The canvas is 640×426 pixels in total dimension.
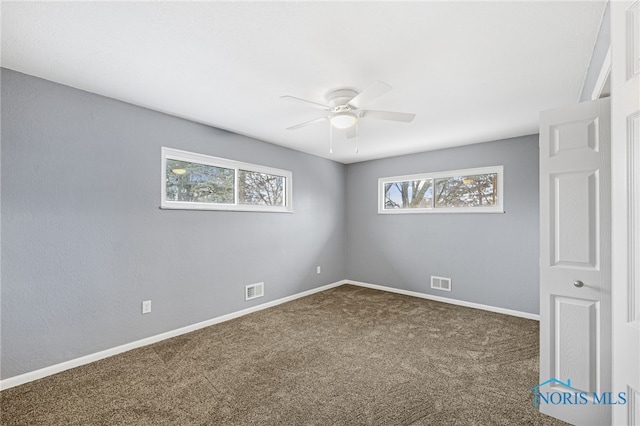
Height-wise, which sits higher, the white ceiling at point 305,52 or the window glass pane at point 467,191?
the white ceiling at point 305,52

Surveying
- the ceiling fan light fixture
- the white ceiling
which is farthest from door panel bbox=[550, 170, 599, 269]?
the ceiling fan light fixture

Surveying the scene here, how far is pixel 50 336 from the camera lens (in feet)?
7.90

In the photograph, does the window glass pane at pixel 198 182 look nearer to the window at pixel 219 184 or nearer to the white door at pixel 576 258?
the window at pixel 219 184

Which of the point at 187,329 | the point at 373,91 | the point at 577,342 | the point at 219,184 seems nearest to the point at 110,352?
the point at 187,329

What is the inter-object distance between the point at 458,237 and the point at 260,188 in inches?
124

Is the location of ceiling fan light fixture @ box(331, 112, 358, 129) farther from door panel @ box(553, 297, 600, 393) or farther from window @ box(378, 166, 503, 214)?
window @ box(378, 166, 503, 214)

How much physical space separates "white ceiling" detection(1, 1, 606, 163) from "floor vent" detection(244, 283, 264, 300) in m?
2.32

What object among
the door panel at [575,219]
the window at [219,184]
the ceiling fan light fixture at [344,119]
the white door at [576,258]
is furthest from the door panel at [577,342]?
the window at [219,184]

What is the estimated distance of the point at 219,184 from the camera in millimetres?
3791

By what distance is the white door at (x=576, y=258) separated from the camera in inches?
65.7

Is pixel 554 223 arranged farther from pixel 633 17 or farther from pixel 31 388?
pixel 31 388

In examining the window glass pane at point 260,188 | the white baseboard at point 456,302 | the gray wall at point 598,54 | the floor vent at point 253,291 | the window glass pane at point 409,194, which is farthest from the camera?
the window glass pane at point 409,194

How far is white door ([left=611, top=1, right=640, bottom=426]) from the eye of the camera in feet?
3.47

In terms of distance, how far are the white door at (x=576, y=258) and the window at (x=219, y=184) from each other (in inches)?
132
